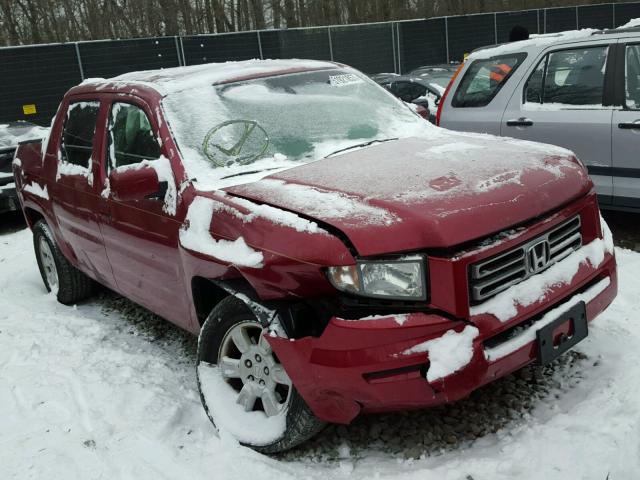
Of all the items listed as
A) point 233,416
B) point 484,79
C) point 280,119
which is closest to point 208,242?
point 233,416

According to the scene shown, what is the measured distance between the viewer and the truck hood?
8.13ft

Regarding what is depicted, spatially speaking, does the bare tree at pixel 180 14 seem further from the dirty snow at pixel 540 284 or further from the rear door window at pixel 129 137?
the dirty snow at pixel 540 284

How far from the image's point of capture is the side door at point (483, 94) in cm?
593

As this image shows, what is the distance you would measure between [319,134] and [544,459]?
1.99m

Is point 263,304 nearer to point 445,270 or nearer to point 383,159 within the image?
point 445,270

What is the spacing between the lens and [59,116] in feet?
16.1

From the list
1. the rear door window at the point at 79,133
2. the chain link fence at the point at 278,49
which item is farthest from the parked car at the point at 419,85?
the chain link fence at the point at 278,49

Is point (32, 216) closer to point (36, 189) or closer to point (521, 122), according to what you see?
point (36, 189)

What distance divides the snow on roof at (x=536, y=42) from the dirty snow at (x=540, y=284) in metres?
3.13

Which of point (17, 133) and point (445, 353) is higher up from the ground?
point (17, 133)

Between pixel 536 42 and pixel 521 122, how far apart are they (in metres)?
0.75

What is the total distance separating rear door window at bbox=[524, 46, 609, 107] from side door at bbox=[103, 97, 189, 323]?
3.56 m

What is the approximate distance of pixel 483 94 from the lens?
615cm

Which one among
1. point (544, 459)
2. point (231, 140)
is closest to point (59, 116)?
point (231, 140)
